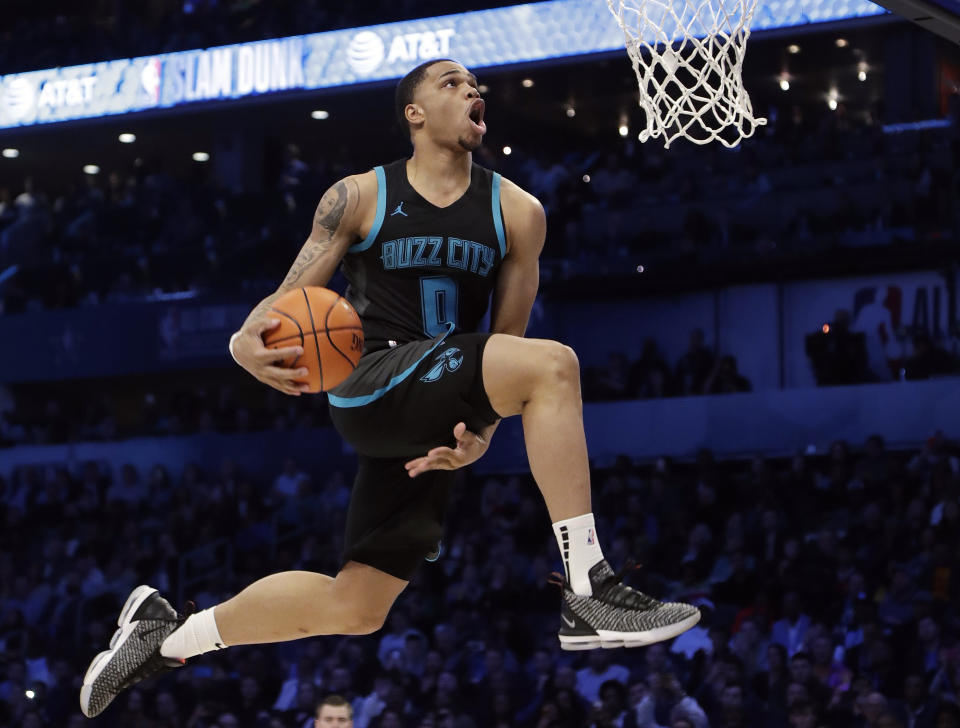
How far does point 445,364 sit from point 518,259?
2.20 feet

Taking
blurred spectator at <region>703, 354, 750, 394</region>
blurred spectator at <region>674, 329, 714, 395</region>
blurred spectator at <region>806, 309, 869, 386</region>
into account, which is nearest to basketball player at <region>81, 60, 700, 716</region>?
blurred spectator at <region>806, 309, 869, 386</region>

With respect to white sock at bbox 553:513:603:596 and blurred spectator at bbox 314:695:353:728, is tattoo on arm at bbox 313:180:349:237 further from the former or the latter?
blurred spectator at bbox 314:695:353:728

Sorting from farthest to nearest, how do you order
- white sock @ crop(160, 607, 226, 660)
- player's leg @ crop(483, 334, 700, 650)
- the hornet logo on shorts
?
1. white sock @ crop(160, 607, 226, 660)
2. the hornet logo on shorts
3. player's leg @ crop(483, 334, 700, 650)

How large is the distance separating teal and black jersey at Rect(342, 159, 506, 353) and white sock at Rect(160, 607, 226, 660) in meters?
1.30

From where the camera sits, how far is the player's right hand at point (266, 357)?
4398 millimetres

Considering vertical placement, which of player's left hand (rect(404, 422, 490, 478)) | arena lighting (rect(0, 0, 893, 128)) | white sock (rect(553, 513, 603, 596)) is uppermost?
arena lighting (rect(0, 0, 893, 128))

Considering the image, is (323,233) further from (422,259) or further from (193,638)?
(193,638)

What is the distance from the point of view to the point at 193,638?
543 cm

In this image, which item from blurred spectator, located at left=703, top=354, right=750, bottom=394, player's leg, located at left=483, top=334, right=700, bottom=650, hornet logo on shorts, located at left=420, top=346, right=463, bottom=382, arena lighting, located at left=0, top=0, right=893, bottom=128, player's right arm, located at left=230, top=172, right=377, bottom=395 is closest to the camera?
player's leg, located at left=483, top=334, right=700, bottom=650

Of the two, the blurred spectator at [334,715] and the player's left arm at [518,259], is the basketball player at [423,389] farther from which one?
the blurred spectator at [334,715]

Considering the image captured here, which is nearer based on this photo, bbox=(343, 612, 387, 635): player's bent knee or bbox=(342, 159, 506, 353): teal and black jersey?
bbox=(342, 159, 506, 353): teal and black jersey

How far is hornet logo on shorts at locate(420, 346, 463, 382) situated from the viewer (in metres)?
4.59

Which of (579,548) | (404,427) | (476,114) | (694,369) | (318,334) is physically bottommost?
(579,548)

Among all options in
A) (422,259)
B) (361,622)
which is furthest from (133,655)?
(422,259)
